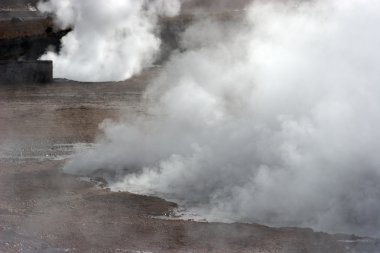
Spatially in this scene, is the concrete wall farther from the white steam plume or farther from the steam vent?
the white steam plume

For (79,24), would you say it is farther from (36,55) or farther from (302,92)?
(302,92)

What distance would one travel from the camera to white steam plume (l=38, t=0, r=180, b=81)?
20.1 m

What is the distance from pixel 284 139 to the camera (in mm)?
7598

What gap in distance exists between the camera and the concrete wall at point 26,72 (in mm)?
17844

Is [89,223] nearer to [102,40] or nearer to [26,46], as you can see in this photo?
[102,40]

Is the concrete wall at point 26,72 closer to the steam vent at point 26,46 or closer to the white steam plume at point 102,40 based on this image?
the steam vent at point 26,46

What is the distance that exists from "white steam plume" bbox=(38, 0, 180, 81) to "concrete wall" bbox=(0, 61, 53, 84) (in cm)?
110

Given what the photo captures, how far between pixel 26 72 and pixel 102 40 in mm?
3375

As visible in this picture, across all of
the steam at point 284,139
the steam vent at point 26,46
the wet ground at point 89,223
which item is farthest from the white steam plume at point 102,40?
the steam at point 284,139

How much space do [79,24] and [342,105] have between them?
14577 mm

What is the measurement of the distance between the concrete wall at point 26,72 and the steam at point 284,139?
792cm

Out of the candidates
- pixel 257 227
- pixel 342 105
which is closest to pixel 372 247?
pixel 257 227

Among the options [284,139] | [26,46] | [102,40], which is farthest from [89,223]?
[26,46]

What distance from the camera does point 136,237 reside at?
6.46 meters
